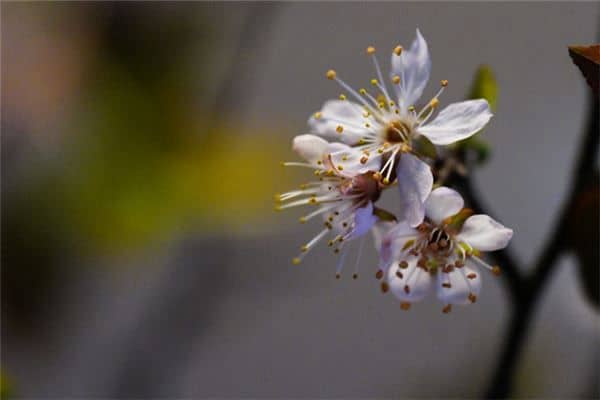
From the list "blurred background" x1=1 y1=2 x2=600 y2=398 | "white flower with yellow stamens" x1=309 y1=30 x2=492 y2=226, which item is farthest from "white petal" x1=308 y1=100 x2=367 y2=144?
"blurred background" x1=1 y1=2 x2=600 y2=398

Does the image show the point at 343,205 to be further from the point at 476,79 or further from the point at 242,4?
the point at 242,4

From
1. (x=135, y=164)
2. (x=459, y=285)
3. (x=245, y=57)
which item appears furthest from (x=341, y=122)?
(x=245, y=57)

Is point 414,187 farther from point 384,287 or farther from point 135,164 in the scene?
point 135,164

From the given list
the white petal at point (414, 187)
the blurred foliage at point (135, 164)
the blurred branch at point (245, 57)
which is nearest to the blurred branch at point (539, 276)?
the white petal at point (414, 187)

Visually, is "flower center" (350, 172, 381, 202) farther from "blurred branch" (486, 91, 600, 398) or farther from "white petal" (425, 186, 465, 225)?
"blurred branch" (486, 91, 600, 398)

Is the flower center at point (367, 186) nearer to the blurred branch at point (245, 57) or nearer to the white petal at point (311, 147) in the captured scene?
the white petal at point (311, 147)

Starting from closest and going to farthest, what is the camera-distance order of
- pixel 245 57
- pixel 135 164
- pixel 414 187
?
1. pixel 414 187
2. pixel 135 164
3. pixel 245 57

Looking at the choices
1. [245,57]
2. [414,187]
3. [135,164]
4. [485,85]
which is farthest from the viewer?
[245,57]

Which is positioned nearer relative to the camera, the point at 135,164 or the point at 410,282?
the point at 410,282
